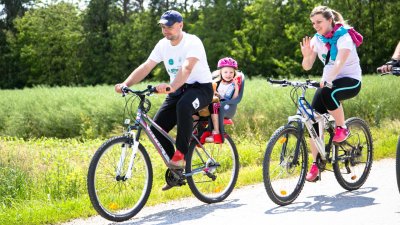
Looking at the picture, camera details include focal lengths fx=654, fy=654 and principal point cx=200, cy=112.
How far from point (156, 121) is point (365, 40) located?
32924 millimetres

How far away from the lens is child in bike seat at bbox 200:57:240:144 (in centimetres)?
679

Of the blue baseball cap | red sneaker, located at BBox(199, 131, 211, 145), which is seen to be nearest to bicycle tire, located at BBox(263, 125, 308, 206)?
red sneaker, located at BBox(199, 131, 211, 145)

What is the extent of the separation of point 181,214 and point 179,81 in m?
1.23

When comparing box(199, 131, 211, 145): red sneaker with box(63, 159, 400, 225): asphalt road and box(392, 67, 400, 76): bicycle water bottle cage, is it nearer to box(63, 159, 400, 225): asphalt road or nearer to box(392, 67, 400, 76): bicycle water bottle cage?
box(63, 159, 400, 225): asphalt road

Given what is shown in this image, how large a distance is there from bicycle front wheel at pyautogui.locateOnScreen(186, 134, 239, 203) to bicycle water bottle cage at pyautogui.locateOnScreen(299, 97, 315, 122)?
930mm

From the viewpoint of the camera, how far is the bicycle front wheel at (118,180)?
5.64m

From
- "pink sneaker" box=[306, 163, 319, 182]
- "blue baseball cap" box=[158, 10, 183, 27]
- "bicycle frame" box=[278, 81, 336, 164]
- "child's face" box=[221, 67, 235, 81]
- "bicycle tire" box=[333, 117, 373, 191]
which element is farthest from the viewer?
"child's face" box=[221, 67, 235, 81]

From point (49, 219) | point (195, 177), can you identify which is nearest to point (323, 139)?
point (195, 177)

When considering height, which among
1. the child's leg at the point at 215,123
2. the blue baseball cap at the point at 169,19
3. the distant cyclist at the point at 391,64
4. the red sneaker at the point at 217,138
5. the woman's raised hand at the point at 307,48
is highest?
the blue baseball cap at the point at 169,19

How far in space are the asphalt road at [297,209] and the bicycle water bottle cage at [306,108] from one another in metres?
0.83

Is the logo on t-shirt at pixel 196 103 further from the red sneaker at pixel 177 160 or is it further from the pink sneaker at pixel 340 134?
the pink sneaker at pixel 340 134

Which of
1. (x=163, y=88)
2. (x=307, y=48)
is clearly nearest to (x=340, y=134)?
(x=307, y=48)

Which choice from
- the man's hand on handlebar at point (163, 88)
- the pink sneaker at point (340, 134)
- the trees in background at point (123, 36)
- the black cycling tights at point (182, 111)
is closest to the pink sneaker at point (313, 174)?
the pink sneaker at point (340, 134)

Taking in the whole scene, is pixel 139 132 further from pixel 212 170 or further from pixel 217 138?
pixel 212 170
